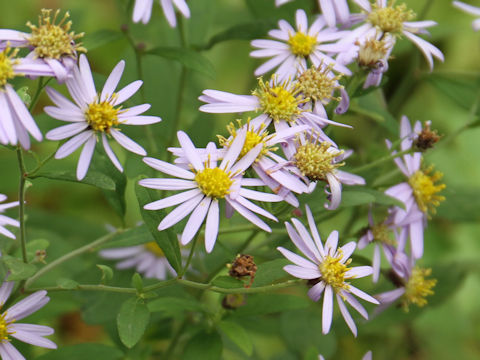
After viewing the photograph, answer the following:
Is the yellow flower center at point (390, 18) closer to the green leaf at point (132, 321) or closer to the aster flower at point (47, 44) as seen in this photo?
the aster flower at point (47, 44)

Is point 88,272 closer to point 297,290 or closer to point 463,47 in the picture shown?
point 297,290

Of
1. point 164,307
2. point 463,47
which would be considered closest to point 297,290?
point 164,307

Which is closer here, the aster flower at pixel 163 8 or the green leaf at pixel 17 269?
the green leaf at pixel 17 269

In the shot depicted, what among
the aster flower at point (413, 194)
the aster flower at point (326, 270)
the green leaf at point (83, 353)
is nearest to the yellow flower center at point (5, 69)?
the aster flower at point (326, 270)

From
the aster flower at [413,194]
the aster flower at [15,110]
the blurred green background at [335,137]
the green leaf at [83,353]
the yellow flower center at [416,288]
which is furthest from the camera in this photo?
the blurred green background at [335,137]

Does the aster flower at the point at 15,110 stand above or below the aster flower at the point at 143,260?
above

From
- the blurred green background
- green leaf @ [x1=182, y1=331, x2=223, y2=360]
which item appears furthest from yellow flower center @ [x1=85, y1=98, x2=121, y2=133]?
green leaf @ [x1=182, y1=331, x2=223, y2=360]

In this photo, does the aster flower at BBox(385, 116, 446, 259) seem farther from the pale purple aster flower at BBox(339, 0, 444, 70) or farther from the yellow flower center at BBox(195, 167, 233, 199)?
the yellow flower center at BBox(195, 167, 233, 199)

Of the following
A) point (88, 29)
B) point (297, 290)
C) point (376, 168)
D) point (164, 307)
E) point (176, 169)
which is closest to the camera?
point (176, 169)
